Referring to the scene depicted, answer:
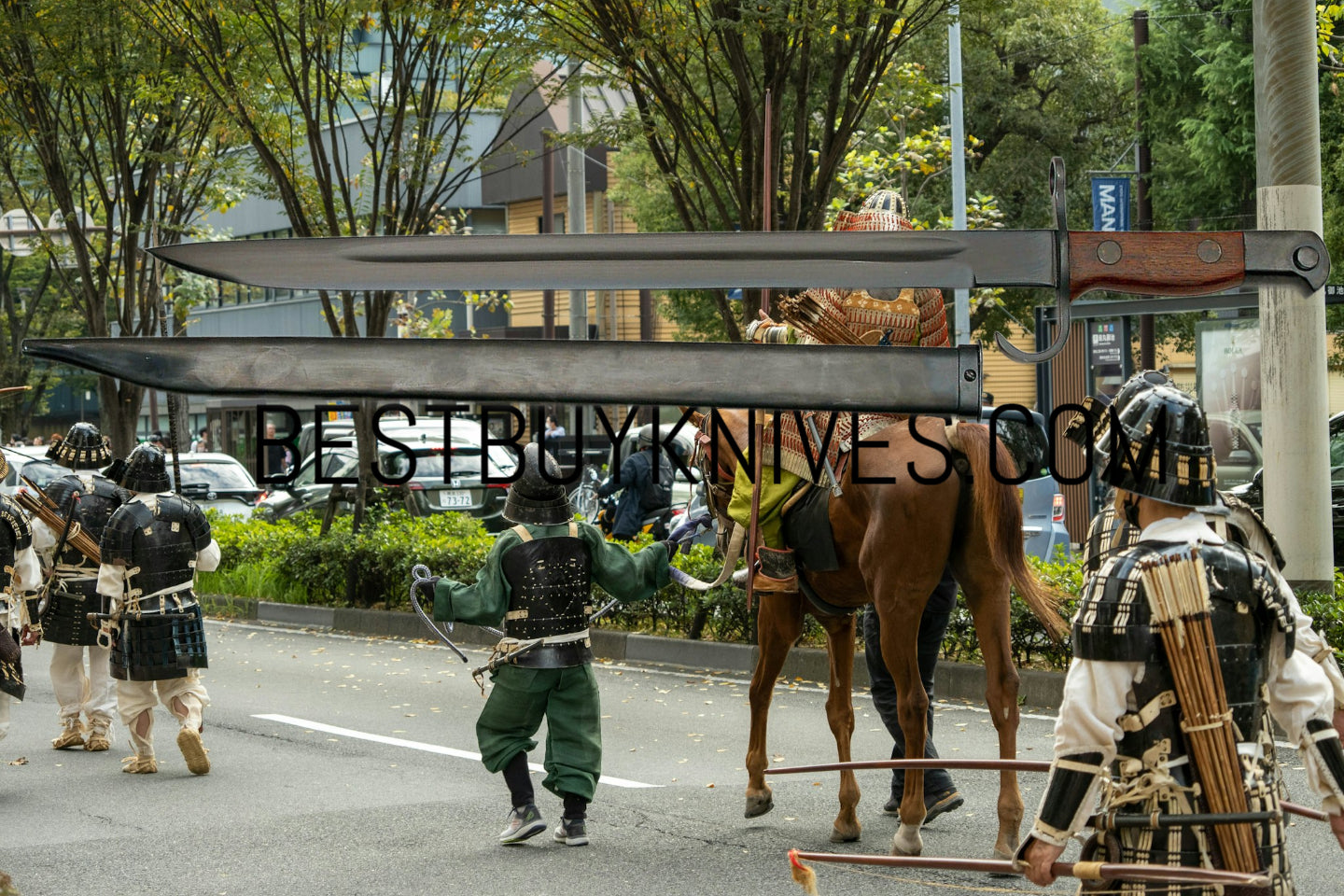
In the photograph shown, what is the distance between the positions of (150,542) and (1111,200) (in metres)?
16.1

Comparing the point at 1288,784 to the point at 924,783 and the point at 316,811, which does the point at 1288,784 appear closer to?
the point at 924,783

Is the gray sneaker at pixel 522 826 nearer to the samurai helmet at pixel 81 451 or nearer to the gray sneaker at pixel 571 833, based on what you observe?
the gray sneaker at pixel 571 833

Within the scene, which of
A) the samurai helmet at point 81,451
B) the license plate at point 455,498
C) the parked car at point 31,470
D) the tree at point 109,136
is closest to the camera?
the samurai helmet at point 81,451

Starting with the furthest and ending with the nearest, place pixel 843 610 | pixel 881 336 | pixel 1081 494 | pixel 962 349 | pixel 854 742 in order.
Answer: pixel 1081 494
pixel 854 742
pixel 843 610
pixel 881 336
pixel 962 349

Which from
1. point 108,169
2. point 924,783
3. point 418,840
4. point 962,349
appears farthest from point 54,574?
point 108,169

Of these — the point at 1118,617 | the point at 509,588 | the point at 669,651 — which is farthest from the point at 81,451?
the point at 1118,617

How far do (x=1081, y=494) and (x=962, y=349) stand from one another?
702 inches

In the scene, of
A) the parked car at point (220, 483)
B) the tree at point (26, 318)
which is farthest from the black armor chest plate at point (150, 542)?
the tree at point (26, 318)

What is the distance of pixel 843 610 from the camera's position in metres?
7.22

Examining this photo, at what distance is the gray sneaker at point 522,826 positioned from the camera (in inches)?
272

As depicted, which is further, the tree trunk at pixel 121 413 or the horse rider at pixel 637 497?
the tree trunk at pixel 121 413

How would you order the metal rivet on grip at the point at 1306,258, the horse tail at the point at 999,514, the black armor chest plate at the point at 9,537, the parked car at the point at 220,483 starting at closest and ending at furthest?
the metal rivet on grip at the point at 1306,258, the horse tail at the point at 999,514, the black armor chest plate at the point at 9,537, the parked car at the point at 220,483

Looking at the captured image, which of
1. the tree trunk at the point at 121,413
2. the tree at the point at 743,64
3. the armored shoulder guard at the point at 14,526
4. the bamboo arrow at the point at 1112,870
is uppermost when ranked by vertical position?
the tree at the point at 743,64

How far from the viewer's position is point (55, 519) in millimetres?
9711
